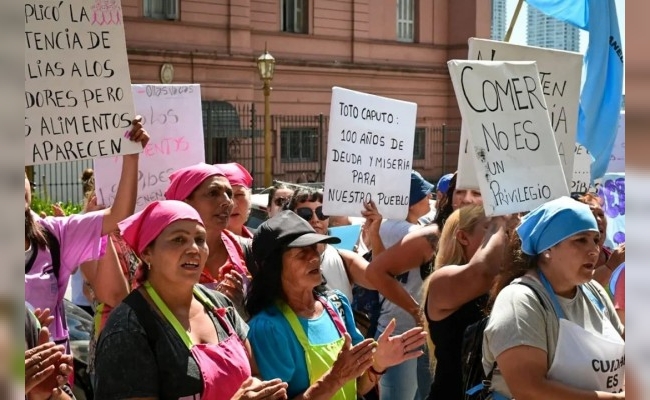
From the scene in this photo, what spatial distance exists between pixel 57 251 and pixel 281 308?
0.91 m

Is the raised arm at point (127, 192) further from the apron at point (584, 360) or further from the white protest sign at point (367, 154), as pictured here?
the white protest sign at point (367, 154)

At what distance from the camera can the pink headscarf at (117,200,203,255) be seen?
3041 millimetres

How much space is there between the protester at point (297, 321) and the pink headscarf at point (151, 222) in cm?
44

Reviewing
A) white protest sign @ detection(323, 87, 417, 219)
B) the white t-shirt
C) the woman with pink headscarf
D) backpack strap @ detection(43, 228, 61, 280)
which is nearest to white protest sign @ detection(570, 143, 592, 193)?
white protest sign @ detection(323, 87, 417, 219)

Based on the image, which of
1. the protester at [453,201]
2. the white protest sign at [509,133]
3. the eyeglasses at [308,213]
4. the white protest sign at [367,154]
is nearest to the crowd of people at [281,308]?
the white protest sign at [509,133]

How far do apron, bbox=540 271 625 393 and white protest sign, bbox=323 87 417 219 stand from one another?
2.94m

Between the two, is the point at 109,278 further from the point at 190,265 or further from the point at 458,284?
the point at 458,284

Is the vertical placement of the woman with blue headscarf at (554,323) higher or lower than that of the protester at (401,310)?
higher

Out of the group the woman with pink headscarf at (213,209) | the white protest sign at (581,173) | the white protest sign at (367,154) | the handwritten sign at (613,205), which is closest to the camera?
the woman with pink headscarf at (213,209)

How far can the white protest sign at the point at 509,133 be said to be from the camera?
166 inches

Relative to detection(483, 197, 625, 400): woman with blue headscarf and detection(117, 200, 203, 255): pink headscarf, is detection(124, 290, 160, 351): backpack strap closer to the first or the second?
detection(117, 200, 203, 255): pink headscarf

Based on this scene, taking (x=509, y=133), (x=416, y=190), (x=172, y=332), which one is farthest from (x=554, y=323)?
(x=416, y=190)

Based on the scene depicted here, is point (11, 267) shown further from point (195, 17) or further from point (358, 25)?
point (358, 25)

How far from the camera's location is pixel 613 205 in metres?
7.68
